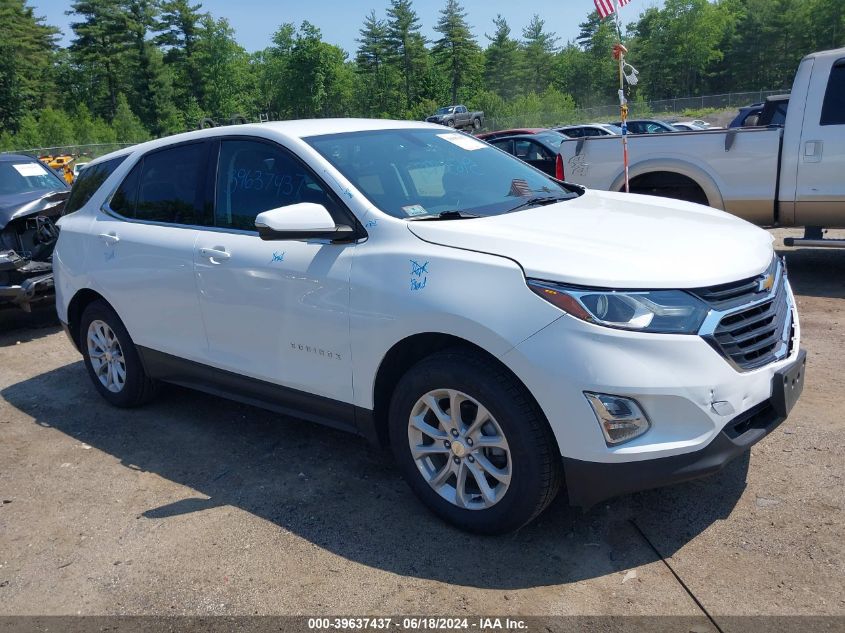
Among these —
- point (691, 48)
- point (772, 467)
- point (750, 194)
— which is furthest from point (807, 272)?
point (691, 48)

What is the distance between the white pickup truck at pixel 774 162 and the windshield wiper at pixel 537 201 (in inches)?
169

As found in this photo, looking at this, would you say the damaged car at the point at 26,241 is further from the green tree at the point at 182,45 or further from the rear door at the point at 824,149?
the green tree at the point at 182,45

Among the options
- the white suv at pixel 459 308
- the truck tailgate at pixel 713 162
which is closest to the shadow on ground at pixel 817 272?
the truck tailgate at pixel 713 162

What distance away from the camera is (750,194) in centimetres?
753

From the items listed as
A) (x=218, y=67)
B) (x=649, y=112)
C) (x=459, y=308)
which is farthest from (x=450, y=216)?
(x=218, y=67)

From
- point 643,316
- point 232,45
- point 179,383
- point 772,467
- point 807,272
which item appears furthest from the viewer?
point 232,45

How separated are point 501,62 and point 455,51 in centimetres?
541

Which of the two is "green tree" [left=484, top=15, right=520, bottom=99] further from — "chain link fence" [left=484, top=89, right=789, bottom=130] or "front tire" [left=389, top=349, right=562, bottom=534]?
"front tire" [left=389, top=349, right=562, bottom=534]

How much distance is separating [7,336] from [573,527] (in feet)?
22.9

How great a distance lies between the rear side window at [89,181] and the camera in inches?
208

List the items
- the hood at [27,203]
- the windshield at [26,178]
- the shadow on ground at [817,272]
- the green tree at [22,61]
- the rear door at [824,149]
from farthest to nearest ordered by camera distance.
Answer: the green tree at [22,61] < the windshield at [26,178] < the hood at [27,203] < the shadow on ground at [817,272] < the rear door at [824,149]

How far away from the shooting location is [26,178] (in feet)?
29.7

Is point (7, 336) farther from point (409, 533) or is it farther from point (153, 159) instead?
point (409, 533)

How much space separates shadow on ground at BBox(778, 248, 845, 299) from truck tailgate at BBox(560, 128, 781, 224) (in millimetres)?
765
